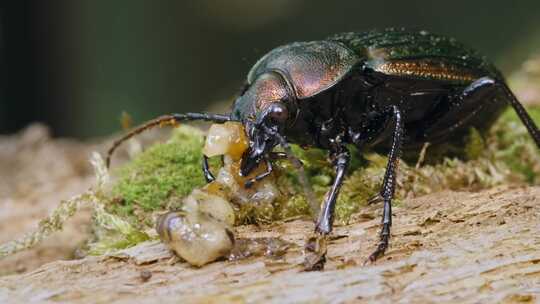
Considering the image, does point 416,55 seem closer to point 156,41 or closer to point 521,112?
point 521,112

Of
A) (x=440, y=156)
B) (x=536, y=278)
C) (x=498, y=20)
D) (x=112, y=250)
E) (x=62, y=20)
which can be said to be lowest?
(x=536, y=278)

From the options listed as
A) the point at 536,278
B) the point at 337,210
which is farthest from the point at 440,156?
the point at 536,278

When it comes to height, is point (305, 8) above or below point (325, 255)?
above

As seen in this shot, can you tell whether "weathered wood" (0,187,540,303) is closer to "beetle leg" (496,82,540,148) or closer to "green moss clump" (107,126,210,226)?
"green moss clump" (107,126,210,226)

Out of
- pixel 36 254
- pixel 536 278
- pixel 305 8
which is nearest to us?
pixel 536 278

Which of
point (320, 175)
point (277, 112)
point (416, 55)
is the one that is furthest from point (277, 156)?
point (416, 55)

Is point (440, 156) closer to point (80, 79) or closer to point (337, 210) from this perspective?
point (337, 210)
